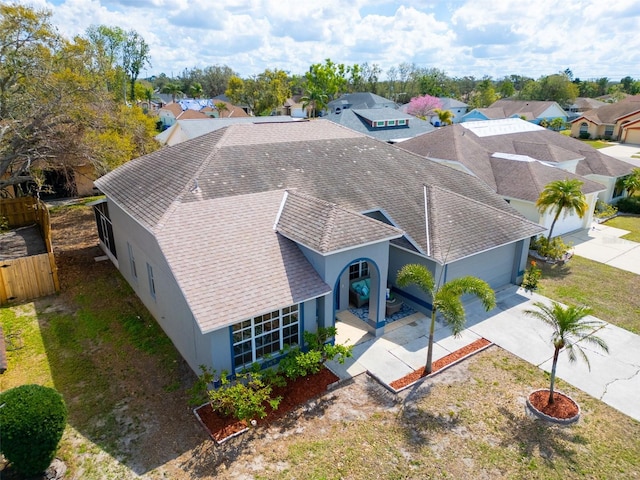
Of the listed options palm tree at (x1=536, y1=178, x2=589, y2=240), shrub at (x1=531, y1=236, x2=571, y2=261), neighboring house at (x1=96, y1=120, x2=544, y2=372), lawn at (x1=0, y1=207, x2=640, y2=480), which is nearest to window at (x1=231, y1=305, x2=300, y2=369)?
neighboring house at (x1=96, y1=120, x2=544, y2=372)

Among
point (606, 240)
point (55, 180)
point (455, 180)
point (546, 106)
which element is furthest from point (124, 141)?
point (546, 106)

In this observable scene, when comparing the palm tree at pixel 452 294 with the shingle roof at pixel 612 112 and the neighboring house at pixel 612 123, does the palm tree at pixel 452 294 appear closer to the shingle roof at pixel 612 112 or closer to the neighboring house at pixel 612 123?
the neighboring house at pixel 612 123

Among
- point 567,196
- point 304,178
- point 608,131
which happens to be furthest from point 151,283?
point 608,131

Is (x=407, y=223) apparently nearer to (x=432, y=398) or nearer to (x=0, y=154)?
(x=432, y=398)

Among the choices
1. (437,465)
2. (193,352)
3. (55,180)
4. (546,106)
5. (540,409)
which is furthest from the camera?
(546,106)

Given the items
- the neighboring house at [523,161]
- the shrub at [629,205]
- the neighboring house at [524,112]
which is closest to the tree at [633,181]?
the neighboring house at [523,161]

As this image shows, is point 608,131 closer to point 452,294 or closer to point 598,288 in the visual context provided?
point 598,288

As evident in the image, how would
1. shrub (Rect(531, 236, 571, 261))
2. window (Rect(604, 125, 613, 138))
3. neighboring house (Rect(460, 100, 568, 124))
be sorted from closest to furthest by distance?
shrub (Rect(531, 236, 571, 261)) → window (Rect(604, 125, 613, 138)) → neighboring house (Rect(460, 100, 568, 124))

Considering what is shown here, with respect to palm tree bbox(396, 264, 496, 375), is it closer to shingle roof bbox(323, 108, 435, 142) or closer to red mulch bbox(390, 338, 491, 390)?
red mulch bbox(390, 338, 491, 390)
